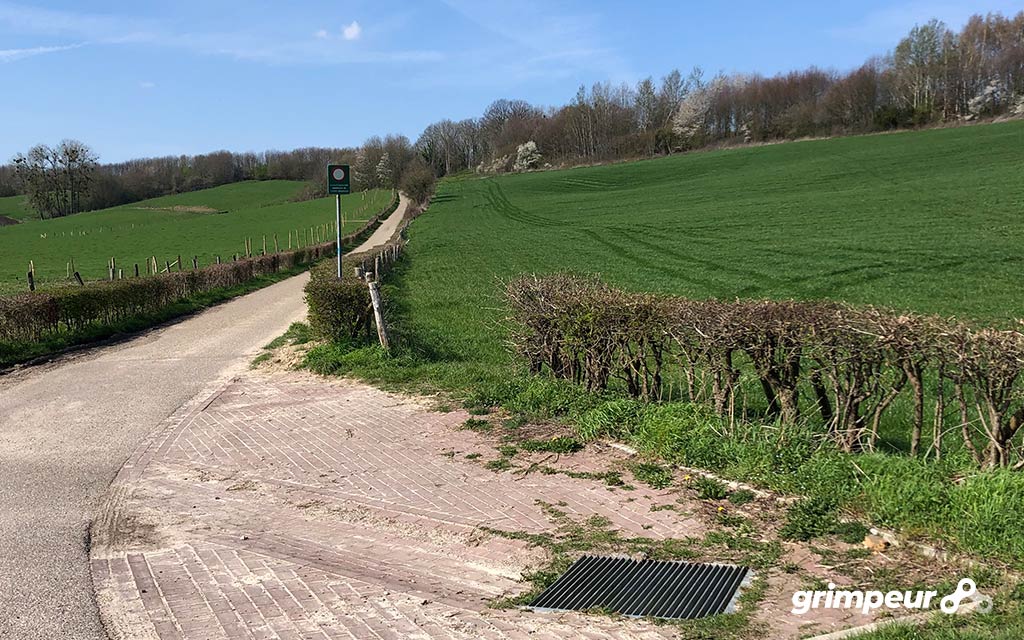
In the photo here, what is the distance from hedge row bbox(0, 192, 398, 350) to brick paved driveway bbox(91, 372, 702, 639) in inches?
287

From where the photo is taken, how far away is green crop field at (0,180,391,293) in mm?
44531

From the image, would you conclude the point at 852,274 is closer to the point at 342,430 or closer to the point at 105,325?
the point at 342,430

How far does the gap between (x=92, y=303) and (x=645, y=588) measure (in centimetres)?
1458

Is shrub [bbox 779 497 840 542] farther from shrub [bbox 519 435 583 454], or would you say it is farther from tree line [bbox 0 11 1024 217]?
tree line [bbox 0 11 1024 217]

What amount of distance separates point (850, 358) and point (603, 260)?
22.6m

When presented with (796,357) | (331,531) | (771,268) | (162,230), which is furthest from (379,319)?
(162,230)

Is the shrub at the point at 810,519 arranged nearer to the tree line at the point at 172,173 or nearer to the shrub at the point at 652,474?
the shrub at the point at 652,474

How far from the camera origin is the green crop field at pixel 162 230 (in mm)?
44531

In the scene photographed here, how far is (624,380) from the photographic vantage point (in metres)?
8.22

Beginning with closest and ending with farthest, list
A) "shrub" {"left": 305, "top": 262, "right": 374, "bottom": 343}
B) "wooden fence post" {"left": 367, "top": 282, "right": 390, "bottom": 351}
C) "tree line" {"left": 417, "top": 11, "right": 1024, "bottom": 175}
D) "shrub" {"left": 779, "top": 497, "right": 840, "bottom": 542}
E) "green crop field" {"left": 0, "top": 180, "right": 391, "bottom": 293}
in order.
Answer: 1. "shrub" {"left": 779, "top": 497, "right": 840, "bottom": 542}
2. "wooden fence post" {"left": 367, "top": 282, "right": 390, "bottom": 351}
3. "shrub" {"left": 305, "top": 262, "right": 374, "bottom": 343}
4. "green crop field" {"left": 0, "top": 180, "right": 391, "bottom": 293}
5. "tree line" {"left": 417, "top": 11, "right": 1024, "bottom": 175}

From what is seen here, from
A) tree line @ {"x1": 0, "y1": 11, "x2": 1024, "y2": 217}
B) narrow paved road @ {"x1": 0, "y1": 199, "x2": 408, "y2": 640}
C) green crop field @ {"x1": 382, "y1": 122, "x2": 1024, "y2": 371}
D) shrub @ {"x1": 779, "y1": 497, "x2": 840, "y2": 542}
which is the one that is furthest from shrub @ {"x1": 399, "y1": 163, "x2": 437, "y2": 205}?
shrub @ {"x1": 779, "y1": 497, "x2": 840, "y2": 542}

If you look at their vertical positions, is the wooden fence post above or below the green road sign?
below

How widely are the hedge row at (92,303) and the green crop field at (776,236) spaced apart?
6.03 metres

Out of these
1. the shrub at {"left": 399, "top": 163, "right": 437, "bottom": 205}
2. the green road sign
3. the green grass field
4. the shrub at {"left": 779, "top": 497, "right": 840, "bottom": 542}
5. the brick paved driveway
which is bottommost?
the brick paved driveway
